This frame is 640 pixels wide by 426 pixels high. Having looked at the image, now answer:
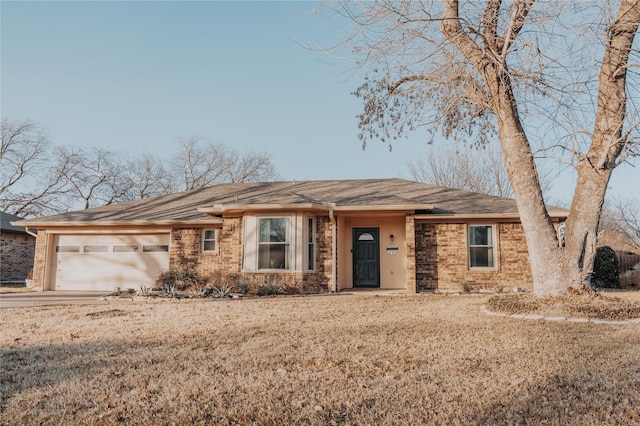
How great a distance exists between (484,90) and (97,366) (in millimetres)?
7674

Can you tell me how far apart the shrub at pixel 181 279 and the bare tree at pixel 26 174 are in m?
23.1

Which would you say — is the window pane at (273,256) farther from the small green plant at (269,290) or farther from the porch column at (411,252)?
the porch column at (411,252)

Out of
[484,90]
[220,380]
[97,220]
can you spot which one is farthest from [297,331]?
[97,220]

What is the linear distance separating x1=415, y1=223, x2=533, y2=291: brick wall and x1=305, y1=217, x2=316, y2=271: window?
3.08 meters

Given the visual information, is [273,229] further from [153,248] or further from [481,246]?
[481,246]

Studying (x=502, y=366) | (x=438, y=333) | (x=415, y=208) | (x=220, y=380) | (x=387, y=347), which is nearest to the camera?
(x=220, y=380)

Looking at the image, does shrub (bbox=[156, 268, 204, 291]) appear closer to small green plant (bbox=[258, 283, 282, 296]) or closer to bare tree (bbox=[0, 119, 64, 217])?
small green plant (bbox=[258, 283, 282, 296])

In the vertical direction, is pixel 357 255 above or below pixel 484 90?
below

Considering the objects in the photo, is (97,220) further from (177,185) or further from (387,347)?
(177,185)

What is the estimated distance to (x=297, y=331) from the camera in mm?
5715

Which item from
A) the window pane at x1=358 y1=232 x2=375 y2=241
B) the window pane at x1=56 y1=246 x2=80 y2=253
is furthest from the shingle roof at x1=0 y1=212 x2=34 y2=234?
the window pane at x1=358 y1=232 x2=375 y2=241

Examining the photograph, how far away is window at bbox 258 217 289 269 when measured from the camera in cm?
1212

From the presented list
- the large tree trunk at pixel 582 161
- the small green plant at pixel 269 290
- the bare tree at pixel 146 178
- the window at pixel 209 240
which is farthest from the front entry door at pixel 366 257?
the bare tree at pixel 146 178

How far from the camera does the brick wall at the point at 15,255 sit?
18906 mm
